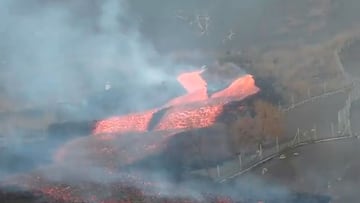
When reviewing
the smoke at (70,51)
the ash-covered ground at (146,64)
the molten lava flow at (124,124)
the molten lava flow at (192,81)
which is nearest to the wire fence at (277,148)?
the ash-covered ground at (146,64)

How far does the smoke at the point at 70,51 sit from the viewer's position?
512 inches

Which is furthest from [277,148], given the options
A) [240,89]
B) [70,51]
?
[70,51]

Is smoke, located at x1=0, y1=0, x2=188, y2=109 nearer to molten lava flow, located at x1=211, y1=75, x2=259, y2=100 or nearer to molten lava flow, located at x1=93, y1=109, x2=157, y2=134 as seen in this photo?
molten lava flow, located at x1=93, y1=109, x2=157, y2=134

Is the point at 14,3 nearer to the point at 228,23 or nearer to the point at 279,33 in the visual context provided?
the point at 228,23

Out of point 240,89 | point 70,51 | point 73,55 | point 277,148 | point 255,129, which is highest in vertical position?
point 70,51

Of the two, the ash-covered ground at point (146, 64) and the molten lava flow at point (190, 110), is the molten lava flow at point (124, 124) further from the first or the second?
the ash-covered ground at point (146, 64)

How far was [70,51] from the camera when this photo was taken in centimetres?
1371

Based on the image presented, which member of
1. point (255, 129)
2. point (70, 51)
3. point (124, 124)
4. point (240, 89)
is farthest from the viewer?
point (240, 89)

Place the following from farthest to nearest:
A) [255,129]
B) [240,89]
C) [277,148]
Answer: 1. [240,89]
2. [255,129]
3. [277,148]

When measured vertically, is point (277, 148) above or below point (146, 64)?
below

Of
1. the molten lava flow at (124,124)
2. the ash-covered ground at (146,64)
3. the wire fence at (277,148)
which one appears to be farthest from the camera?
the molten lava flow at (124,124)

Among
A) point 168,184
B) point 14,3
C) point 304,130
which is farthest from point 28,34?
point 304,130

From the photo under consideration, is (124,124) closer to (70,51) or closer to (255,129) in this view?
(70,51)

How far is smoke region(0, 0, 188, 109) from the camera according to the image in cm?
1302
